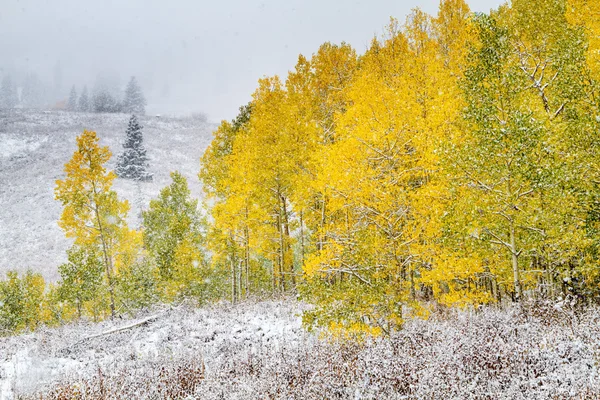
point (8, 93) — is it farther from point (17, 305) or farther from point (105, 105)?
point (17, 305)

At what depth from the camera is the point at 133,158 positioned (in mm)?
60031

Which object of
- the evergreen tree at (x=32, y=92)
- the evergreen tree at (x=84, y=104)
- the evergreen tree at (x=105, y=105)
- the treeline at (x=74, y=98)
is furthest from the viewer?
the evergreen tree at (x=32, y=92)

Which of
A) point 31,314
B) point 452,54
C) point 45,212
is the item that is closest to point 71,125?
point 45,212

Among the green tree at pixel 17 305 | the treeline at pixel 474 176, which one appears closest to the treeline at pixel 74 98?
the green tree at pixel 17 305

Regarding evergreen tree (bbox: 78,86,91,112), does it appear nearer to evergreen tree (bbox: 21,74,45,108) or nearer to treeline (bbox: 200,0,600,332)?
evergreen tree (bbox: 21,74,45,108)

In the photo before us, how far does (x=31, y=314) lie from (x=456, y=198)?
2581cm

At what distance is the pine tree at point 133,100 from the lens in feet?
366

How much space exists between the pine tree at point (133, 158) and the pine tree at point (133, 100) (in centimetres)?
5617

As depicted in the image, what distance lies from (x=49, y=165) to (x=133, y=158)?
15.9 m

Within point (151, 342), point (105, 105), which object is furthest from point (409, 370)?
point (105, 105)

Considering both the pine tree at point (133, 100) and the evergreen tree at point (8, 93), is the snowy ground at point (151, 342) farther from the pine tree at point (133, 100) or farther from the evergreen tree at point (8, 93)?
the evergreen tree at point (8, 93)

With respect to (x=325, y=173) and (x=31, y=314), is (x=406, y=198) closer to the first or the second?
(x=325, y=173)

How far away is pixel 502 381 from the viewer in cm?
409

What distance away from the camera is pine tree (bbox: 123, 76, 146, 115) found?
366ft
